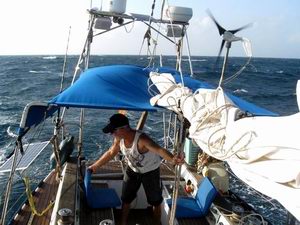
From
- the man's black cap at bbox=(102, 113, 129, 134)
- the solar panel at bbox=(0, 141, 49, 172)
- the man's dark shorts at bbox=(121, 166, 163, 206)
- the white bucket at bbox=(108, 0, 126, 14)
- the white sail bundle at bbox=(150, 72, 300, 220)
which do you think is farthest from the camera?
the solar panel at bbox=(0, 141, 49, 172)

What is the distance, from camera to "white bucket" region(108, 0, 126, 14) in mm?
7246

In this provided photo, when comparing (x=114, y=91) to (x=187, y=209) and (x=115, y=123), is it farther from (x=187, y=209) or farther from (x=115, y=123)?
(x=187, y=209)

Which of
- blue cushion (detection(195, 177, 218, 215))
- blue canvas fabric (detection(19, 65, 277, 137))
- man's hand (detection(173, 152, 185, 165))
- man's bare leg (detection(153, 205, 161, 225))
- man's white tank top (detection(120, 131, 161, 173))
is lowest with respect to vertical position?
man's bare leg (detection(153, 205, 161, 225))

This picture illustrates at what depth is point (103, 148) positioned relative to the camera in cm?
1634

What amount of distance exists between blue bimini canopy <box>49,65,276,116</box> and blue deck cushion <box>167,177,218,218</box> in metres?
1.39

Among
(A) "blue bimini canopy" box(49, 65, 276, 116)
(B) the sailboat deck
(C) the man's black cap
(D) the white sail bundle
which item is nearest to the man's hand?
(D) the white sail bundle

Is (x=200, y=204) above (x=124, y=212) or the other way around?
above

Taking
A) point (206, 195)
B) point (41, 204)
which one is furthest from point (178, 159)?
point (41, 204)

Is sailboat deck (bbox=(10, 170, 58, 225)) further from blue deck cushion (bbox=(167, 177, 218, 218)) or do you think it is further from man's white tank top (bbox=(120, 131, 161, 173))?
blue deck cushion (bbox=(167, 177, 218, 218))

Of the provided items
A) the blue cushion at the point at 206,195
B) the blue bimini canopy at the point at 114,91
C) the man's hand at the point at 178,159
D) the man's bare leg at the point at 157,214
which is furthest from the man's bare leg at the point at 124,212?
the man's hand at the point at 178,159

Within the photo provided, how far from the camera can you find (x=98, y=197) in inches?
237

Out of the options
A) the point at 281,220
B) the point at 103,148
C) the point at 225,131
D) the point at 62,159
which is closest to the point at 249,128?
the point at 225,131

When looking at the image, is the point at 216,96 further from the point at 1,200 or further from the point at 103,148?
the point at 103,148

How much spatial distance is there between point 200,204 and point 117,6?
159 inches
